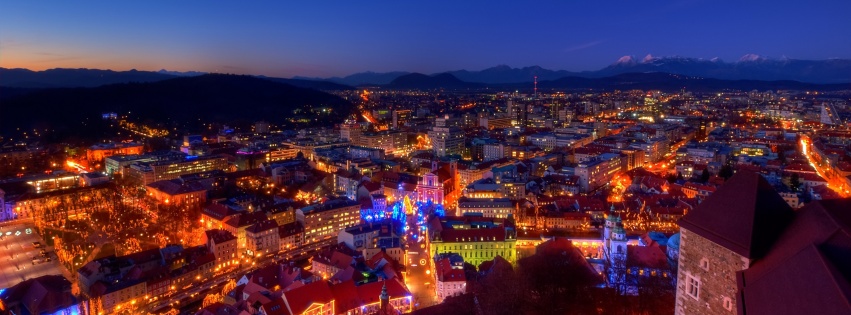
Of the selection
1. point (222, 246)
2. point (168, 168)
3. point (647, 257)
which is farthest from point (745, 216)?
point (168, 168)

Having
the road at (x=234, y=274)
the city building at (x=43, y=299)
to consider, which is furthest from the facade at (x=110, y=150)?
the city building at (x=43, y=299)

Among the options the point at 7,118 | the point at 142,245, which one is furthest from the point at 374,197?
the point at 7,118

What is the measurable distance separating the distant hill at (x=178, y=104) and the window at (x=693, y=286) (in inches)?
1785

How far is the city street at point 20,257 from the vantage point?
16.0 metres

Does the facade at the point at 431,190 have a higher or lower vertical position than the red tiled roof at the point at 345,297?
higher

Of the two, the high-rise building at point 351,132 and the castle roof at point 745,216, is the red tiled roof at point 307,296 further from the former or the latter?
the high-rise building at point 351,132

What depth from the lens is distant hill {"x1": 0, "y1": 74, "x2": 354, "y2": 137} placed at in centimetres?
4578

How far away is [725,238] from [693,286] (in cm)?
83

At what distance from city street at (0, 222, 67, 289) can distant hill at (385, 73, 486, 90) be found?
121 meters

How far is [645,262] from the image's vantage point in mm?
12727

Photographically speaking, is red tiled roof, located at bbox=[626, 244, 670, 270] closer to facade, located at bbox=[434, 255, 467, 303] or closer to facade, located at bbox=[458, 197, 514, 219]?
facade, located at bbox=[434, 255, 467, 303]

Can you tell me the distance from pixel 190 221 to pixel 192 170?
9.69 meters

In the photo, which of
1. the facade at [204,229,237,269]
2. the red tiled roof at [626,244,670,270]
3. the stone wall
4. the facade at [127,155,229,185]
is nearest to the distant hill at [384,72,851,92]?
the facade at [127,155,229,185]

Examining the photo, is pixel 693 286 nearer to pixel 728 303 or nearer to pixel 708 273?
pixel 708 273
